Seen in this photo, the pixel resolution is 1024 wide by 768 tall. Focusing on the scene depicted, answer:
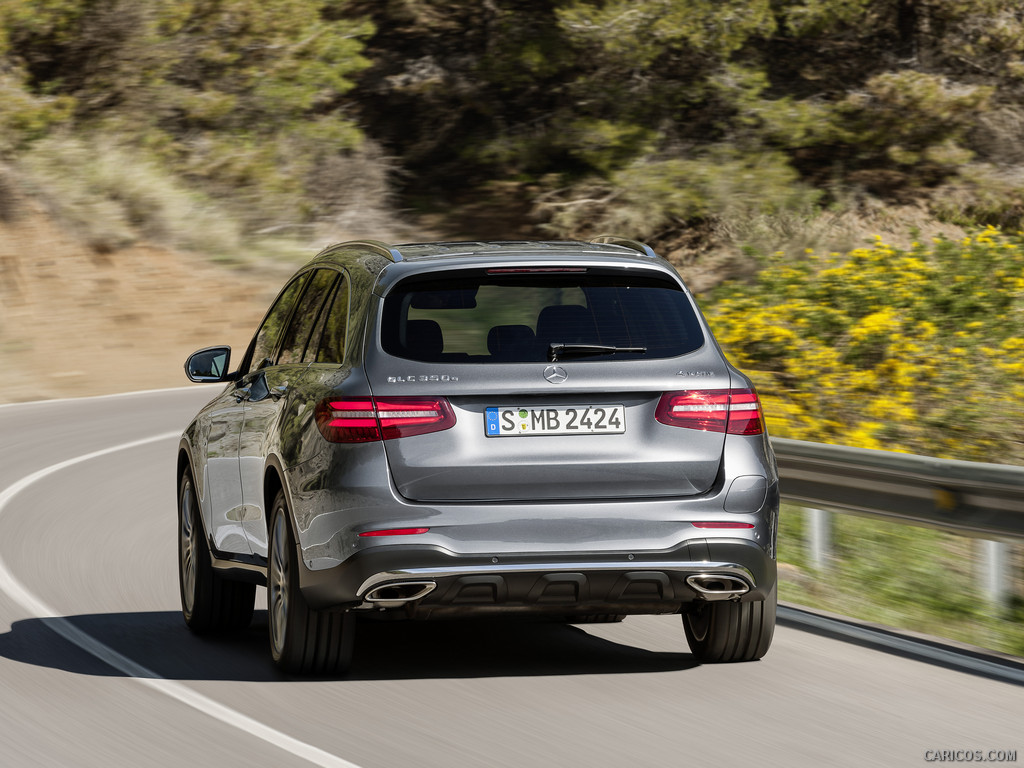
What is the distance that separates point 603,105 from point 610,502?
31.2 m

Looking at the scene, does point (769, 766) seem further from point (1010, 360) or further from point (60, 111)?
point (60, 111)

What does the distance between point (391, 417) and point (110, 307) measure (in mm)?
24882

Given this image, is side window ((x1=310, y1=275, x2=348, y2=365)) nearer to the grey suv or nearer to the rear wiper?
the grey suv

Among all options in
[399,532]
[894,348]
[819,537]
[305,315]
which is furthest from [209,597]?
[894,348]

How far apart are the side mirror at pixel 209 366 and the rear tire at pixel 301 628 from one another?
1.20 meters

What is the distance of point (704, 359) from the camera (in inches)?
243

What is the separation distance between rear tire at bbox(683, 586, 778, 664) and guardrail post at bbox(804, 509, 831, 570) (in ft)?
8.32

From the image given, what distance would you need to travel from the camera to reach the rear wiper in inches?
239

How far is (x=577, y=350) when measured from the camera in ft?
20.0

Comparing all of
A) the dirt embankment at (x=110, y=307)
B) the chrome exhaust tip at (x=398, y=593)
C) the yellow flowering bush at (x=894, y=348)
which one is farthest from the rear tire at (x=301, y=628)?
the dirt embankment at (x=110, y=307)

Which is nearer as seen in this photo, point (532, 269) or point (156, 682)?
point (532, 269)

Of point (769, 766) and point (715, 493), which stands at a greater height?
point (715, 493)

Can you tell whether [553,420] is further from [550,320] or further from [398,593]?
[398,593]

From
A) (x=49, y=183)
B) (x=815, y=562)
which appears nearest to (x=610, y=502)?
(x=815, y=562)
